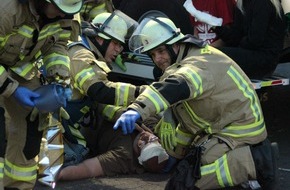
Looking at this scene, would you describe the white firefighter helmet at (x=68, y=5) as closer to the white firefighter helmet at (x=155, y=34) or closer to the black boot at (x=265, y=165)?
the white firefighter helmet at (x=155, y=34)

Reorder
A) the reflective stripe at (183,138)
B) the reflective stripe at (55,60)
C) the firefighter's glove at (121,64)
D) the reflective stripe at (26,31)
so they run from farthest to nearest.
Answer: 1. the firefighter's glove at (121,64)
2. the reflective stripe at (183,138)
3. the reflective stripe at (55,60)
4. the reflective stripe at (26,31)

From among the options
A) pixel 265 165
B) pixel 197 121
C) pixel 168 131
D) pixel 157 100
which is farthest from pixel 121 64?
pixel 157 100

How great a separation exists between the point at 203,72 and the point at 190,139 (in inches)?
27.3

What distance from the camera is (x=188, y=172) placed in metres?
4.47

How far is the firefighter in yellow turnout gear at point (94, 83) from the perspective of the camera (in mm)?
5246

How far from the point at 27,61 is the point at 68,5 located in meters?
0.49

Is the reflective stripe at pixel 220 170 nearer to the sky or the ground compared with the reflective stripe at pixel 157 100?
nearer to the ground

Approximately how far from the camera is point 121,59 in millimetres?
6332

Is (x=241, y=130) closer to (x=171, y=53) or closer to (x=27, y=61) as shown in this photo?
(x=171, y=53)

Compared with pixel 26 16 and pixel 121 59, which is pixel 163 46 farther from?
pixel 121 59

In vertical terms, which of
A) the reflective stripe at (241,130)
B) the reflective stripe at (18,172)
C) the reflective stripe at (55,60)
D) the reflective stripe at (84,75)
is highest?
the reflective stripe at (55,60)

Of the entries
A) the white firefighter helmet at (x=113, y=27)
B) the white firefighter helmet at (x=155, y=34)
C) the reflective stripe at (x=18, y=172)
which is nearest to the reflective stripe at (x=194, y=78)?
the white firefighter helmet at (x=155, y=34)

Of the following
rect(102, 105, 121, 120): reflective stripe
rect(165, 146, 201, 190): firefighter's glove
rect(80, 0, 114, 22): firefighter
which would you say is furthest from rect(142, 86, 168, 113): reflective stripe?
rect(80, 0, 114, 22): firefighter

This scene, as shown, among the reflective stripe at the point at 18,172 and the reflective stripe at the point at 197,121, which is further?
the reflective stripe at the point at 197,121
